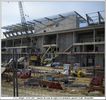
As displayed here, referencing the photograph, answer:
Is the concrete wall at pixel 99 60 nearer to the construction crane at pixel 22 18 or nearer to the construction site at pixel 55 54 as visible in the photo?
the construction site at pixel 55 54

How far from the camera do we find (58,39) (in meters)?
2.27

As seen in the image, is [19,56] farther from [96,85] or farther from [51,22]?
[96,85]

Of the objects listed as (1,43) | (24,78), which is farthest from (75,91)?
(1,43)

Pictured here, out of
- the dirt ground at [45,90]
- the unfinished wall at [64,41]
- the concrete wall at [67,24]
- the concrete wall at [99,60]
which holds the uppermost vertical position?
the concrete wall at [67,24]

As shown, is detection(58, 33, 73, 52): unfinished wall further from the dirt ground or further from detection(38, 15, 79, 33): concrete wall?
the dirt ground

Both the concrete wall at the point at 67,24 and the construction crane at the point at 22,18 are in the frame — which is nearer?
the construction crane at the point at 22,18

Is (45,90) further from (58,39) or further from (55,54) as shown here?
(58,39)

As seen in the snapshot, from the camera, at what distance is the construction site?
218 cm

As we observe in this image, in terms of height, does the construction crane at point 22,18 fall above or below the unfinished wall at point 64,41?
above

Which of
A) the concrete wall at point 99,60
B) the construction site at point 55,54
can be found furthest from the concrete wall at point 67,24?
the concrete wall at point 99,60

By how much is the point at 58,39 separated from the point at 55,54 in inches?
6.1

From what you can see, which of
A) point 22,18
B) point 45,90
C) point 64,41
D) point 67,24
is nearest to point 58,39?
point 64,41

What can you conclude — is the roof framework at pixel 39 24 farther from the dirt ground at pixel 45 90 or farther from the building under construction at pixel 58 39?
the dirt ground at pixel 45 90

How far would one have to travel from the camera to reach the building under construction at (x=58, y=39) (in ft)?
7.18
